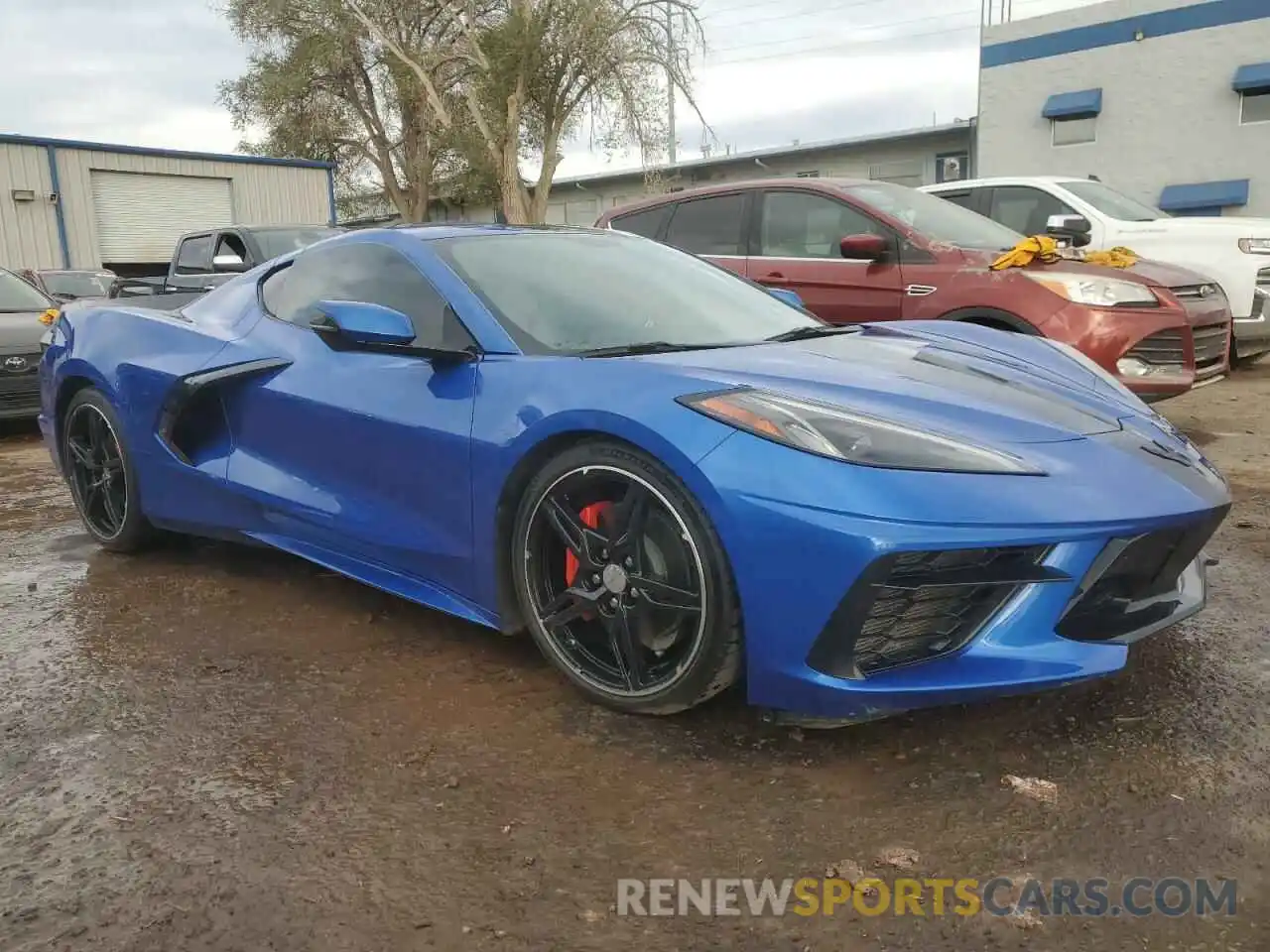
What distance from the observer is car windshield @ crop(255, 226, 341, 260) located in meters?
9.75

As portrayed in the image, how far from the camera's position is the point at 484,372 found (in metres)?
2.74

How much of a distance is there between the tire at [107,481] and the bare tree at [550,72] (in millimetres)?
21643

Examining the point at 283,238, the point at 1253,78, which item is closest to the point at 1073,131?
the point at 1253,78

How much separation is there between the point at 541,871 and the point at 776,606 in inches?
27.4

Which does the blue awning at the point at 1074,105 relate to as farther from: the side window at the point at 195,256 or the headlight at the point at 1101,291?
the headlight at the point at 1101,291

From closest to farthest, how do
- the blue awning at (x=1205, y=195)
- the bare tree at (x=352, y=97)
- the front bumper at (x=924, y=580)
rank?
the front bumper at (x=924, y=580), the blue awning at (x=1205, y=195), the bare tree at (x=352, y=97)

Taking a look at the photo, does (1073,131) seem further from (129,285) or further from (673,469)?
(673,469)

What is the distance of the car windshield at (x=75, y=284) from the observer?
13398 mm

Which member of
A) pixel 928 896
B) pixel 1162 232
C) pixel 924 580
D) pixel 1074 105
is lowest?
pixel 928 896

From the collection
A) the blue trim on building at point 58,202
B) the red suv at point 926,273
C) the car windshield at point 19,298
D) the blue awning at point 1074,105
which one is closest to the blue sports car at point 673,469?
the red suv at point 926,273

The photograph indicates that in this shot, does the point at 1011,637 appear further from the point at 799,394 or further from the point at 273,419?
the point at 273,419

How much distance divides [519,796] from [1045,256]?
4548mm

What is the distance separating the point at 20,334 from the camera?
7758mm

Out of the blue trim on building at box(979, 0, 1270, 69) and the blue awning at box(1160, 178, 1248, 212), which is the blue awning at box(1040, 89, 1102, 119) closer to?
the blue trim on building at box(979, 0, 1270, 69)
